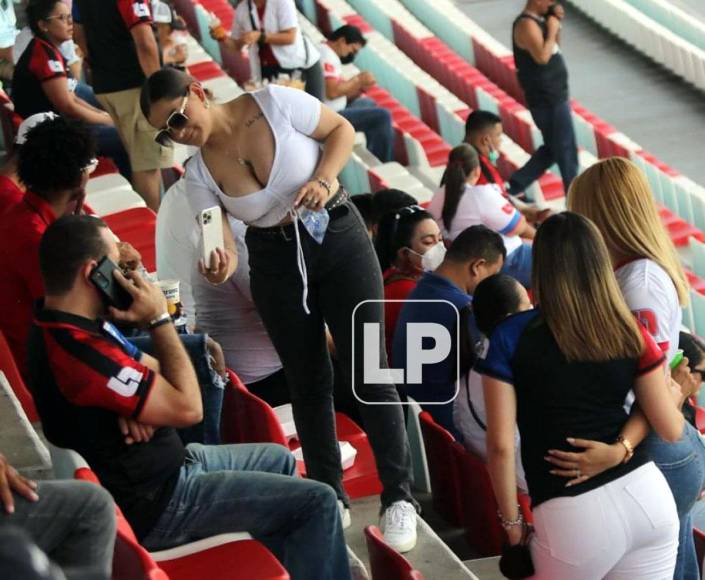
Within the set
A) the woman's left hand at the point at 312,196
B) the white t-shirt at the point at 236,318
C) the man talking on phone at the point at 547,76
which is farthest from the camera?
the man talking on phone at the point at 547,76

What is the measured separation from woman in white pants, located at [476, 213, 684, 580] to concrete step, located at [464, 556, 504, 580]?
792 millimetres

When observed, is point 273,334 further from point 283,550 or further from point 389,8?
point 389,8

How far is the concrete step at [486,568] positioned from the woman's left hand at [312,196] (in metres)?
1.11

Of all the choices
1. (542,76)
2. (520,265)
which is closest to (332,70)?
(542,76)

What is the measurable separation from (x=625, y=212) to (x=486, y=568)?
112 centimetres

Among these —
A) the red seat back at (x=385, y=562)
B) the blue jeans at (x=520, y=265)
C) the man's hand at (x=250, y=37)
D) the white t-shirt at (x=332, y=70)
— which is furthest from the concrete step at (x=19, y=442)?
the white t-shirt at (x=332, y=70)

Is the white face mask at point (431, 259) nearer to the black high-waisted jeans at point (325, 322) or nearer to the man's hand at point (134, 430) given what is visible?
the black high-waisted jeans at point (325, 322)

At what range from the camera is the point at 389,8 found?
42.2 feet

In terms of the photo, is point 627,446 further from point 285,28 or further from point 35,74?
point 285,28

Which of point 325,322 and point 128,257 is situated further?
point 128,257

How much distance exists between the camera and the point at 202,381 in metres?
3.51

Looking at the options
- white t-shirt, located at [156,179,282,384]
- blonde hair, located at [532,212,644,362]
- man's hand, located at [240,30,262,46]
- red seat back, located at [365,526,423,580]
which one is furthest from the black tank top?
blonde hair, located at [532,212,644,362]

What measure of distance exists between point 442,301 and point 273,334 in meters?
0.89

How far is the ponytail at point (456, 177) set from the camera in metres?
5.96
